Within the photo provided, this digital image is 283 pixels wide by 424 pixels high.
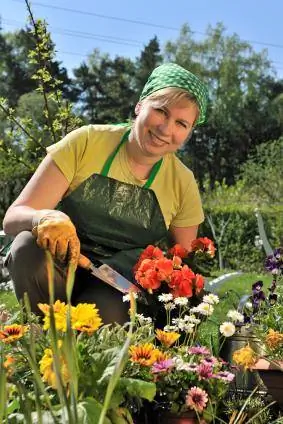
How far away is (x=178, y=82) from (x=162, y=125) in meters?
0.16

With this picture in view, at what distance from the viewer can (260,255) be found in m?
10.7

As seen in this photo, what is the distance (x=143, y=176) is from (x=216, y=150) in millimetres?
38815

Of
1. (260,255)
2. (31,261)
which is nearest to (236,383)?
(31,261)

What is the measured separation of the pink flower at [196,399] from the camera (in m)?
1.35

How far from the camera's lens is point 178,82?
7.04 feet

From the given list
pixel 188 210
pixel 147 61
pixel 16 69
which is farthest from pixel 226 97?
pixel 188 210

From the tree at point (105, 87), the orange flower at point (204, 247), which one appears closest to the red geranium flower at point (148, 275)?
the orange flower at point (204, 247)

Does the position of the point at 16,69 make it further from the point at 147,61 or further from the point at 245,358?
the point at 245,358

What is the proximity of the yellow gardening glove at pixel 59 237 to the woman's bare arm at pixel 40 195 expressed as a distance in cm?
27

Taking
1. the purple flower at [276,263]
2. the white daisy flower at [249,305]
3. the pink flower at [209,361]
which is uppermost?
the pink flower at [209,361]

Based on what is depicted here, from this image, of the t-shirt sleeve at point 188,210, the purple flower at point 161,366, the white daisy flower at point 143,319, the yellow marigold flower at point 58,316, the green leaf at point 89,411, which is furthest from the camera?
the t-shirt sleeve at point 188,210

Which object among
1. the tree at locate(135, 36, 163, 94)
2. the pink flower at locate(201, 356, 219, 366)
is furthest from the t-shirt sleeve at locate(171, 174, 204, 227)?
the tree at locate(135, 36, 163, 94)

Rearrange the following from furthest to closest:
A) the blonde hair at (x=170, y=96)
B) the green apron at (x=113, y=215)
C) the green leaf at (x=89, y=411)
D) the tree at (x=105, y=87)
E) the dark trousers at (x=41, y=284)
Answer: the tree at (x=105, y=87), the green apron at (x=113, y=215), the blonde hair at (x=170, y=96), the dark trousers at (x=41, y=284), the green leaf at (x=89, y=411)

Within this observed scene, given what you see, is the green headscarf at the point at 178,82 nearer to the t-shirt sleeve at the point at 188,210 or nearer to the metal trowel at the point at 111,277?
the t-shirt sleeve at the point at 188,210
